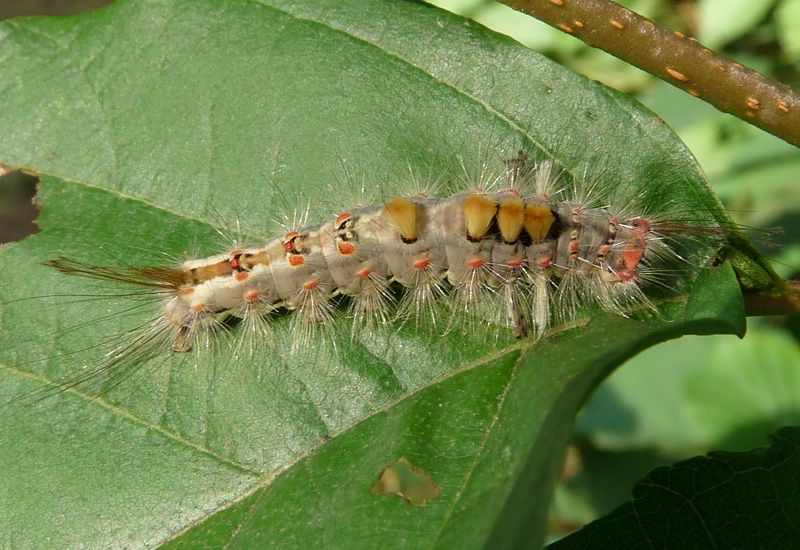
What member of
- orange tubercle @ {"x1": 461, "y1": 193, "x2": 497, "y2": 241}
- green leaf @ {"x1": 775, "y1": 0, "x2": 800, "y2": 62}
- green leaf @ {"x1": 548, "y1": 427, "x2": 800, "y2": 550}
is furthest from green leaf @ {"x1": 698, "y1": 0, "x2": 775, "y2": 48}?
green leaf @ {"x1": 548, "y1": 427, "x2": 800, "y2": 550}

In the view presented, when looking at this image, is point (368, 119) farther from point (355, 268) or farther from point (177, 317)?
point (177, 317)

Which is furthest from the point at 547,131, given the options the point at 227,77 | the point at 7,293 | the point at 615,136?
the point at 7,293

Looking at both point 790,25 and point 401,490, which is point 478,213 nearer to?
point 401,490

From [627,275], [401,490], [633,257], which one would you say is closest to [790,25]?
[633,257]

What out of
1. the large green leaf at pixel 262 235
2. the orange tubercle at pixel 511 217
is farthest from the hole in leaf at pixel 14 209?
the orange tubercle at pixel 511 217

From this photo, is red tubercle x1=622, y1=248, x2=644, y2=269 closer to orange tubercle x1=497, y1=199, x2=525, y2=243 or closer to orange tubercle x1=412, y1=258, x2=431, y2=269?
orange tubercle x1=497, y1=199, x2=525, y2=243

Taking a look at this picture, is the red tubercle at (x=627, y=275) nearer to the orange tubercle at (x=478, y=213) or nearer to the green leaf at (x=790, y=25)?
the orange tubercle at (x=478, y=213)

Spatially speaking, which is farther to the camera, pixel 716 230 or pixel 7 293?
pixel 7 293

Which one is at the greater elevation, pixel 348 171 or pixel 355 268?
pixel 348 171
